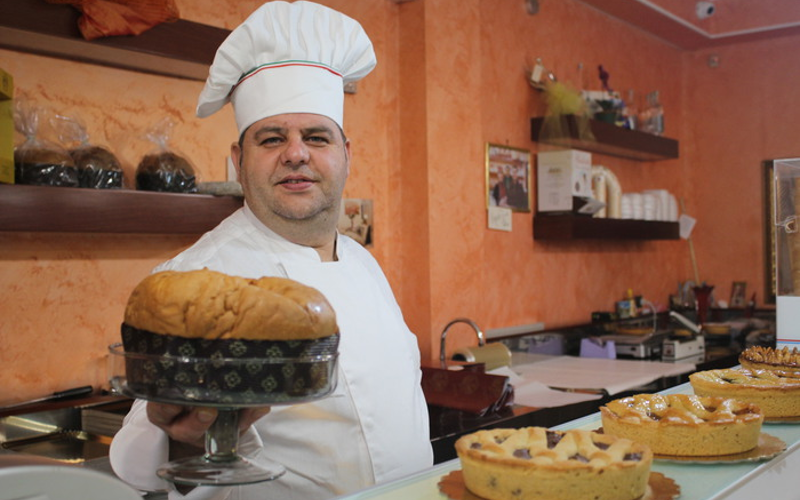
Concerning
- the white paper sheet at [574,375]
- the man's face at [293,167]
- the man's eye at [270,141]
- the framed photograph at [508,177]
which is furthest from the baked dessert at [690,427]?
the framed photograph at [508,177]

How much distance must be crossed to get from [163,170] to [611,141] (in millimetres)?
3235

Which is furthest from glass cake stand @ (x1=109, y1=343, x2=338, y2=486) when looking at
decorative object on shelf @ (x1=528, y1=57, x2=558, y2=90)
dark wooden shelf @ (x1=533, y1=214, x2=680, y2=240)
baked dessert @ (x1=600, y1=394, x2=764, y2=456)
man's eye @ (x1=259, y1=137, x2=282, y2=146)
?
decorative object on shelf @ (x1=528, y1=57, x2=558, y2=90)

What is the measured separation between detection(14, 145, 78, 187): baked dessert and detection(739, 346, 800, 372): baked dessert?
1935 mm

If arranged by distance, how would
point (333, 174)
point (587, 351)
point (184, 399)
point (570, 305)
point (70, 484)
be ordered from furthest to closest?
point (570, 305) → point (587, 351) → point (333, 174) → point (184, 399) → point (70, 484)

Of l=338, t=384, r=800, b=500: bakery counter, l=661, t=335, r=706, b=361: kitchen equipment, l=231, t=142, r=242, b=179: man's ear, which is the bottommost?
l=661, t=335, r=706, b=361: kitchen equipment

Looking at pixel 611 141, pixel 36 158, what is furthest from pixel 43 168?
pixel 611 141

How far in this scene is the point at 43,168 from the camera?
2449mm

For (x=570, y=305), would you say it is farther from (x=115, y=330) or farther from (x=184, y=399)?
(x=184, y=399)

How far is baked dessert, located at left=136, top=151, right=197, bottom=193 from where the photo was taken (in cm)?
276

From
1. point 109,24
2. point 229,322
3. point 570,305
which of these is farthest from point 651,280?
point 229,322

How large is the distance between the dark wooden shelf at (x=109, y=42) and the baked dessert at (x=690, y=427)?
1971 millimetres

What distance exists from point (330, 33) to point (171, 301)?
3.44 ft

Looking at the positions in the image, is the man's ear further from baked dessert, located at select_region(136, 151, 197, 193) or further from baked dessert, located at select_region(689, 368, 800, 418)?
baked dessert, located at select_region(689, 368, 800, 418)

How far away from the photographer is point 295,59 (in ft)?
5.88
